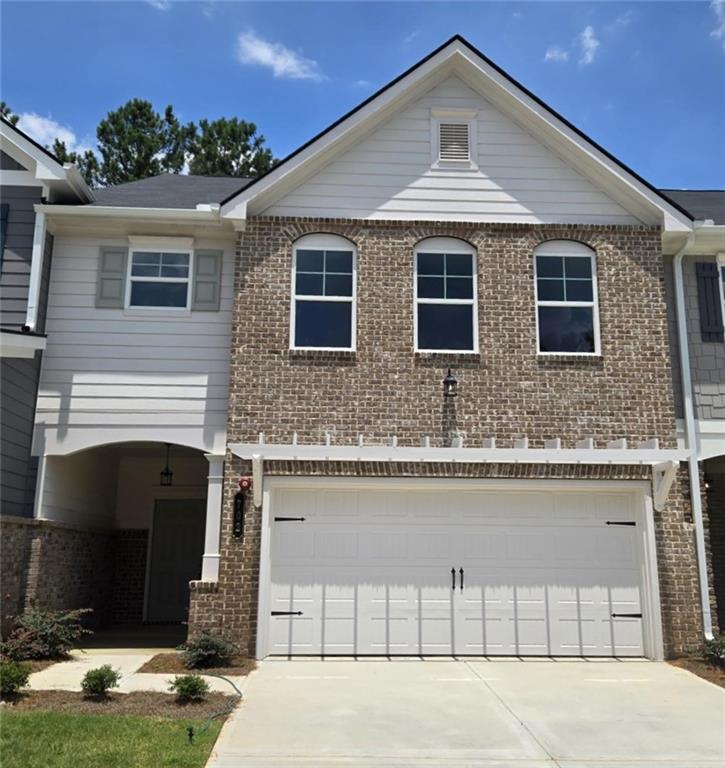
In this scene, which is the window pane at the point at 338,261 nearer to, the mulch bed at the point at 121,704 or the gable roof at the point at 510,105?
the gable roof at the point at 510,105

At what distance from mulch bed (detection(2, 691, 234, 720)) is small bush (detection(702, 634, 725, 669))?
20.9ft

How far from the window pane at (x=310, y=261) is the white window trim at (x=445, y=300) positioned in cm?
148

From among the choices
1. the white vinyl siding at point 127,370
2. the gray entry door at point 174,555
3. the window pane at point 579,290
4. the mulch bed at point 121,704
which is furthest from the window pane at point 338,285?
the gray entry door at point 174,555

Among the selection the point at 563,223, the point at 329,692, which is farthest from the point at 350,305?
the point at 329,692

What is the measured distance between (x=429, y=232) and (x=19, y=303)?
6.33 metres

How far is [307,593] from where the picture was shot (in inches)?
416

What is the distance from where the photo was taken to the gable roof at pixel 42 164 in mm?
11500

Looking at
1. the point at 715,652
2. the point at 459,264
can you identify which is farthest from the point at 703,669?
the point at 459,264

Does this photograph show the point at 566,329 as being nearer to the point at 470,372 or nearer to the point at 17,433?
the point at 470,372

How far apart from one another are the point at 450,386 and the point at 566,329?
212cm

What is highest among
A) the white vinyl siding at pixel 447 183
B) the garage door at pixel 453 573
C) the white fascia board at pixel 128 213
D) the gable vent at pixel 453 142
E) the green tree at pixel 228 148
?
the green tree at pixel 228 148

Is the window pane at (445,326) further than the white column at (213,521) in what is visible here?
Yes

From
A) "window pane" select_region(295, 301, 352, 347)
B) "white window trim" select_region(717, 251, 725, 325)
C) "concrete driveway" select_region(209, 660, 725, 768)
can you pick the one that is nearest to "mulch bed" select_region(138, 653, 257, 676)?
"concrete driveway" select_region(209, 660, 725, 768)

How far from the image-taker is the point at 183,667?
948 centimetres
